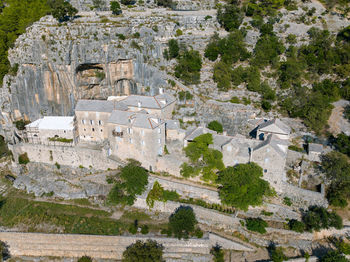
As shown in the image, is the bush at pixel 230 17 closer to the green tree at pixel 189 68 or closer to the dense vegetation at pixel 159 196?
the green tree at pixel 189 68

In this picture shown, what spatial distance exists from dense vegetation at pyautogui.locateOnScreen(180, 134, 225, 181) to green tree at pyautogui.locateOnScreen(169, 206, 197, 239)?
16.3 feet

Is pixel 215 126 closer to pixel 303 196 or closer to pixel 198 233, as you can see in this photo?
pixel 303 196

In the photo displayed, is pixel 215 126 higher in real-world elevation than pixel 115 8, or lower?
lower

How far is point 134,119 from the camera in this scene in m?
35.9

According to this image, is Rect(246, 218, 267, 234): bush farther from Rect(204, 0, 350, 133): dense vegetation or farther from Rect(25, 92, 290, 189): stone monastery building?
Rect(204, 0, 350, 133): dense vegetation

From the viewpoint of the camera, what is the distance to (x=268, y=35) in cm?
5250

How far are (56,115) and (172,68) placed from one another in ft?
70.5

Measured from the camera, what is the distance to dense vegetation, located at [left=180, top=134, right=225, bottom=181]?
3334 cm

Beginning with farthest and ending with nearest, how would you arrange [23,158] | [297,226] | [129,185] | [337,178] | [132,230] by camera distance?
[23,158] → [129,185] → [337,178] → [132,230] → [297,226]

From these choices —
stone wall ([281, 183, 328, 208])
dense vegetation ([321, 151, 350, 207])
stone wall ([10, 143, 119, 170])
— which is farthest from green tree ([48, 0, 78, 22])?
dense vegetation ([321, 151, 350, 207])

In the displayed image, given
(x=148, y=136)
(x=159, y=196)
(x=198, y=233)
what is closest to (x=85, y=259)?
(x=159, y=196)

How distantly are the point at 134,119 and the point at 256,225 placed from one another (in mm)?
19272

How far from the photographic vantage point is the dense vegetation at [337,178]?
3070cm

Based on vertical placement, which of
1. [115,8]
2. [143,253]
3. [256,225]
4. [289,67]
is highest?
[115,8]
